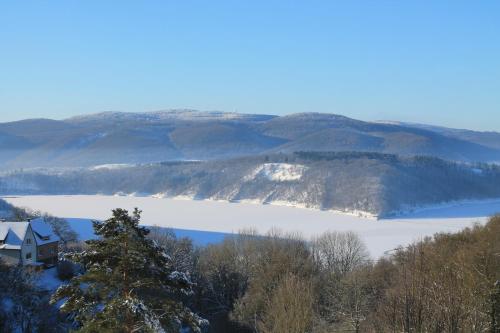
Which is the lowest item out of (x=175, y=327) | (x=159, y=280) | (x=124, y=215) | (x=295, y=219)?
(x=295, y=219)

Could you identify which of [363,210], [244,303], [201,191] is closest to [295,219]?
[363,210]

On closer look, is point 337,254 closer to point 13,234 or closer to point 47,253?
point 47,253

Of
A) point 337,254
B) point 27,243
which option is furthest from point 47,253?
point 337,254

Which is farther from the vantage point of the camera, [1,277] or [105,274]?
[1,277]

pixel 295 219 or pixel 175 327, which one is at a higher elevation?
pixel 175 327

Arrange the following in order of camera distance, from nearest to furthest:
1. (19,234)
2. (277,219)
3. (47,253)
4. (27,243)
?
(19,234) → (27,243) → (47,253) → (277,219)

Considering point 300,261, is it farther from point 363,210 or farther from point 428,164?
point 428,164
